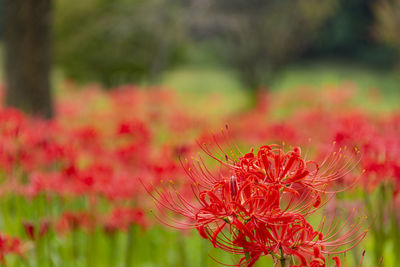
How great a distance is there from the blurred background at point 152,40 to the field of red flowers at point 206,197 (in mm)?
1510

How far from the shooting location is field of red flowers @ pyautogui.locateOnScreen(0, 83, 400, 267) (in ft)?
3.84

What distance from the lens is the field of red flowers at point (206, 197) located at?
46.0 inches

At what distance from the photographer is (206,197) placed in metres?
2.29

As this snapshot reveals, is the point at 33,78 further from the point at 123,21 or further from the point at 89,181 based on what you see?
the point at 123,21

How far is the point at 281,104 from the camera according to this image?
9.77 m

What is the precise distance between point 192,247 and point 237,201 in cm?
266

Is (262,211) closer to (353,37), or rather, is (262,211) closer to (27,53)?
(27,53)

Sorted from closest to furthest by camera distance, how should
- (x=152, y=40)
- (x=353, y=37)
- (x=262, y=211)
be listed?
(x=262, y=211) < (x=152, y=40) < (x=353, y=37)

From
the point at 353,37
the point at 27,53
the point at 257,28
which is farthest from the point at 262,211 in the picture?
the point at 353,37

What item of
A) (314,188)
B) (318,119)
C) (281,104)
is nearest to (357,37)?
(281,104)

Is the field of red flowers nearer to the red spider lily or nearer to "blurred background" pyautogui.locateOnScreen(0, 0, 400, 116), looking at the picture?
the red spider lily

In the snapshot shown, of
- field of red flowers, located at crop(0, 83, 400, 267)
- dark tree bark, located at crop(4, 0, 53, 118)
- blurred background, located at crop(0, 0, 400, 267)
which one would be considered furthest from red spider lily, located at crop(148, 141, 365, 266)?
dark tree bark, located at crop(4, 0, 53, 118)

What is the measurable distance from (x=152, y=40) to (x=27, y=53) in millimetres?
8008

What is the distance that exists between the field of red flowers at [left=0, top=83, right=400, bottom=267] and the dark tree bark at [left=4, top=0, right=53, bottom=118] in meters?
1.06
